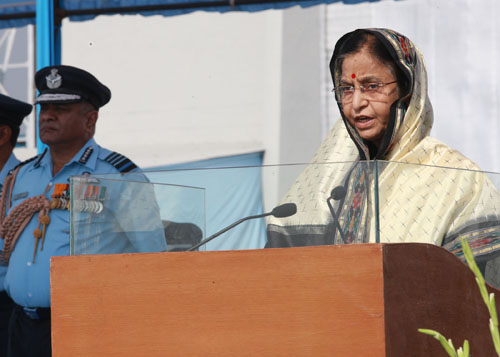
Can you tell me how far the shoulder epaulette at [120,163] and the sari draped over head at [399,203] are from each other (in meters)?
1.45

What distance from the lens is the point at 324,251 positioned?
4.44 feet

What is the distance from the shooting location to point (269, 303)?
138 centimetres

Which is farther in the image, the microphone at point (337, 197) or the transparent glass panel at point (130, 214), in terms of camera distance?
the transparent glass panel at point (130, 214)

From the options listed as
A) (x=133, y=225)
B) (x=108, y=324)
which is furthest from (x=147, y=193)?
(x=108, y=324)

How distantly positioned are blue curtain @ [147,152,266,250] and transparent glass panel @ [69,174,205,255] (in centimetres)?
2

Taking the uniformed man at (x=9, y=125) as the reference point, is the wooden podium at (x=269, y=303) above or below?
below

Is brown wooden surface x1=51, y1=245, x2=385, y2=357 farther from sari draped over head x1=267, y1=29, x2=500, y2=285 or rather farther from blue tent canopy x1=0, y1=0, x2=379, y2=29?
blue tent canopy x1=0, y1=0, x2=379, y2=29

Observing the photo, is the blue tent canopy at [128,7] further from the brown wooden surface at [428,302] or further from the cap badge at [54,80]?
the brown wooden surface at [428,302]

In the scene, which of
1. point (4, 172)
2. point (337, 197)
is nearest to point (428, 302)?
point (337, 197)

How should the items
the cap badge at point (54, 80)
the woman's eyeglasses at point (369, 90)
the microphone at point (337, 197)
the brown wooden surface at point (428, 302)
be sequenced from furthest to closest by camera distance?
the cap badge at point (54, 80)
the woman's eyeglasses at point (369, 90)
the microphone at point (337, 197)
the brown wooden surface at point (428, 302)

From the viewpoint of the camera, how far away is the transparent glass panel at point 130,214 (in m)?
1.66

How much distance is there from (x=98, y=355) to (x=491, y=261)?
0.78 m

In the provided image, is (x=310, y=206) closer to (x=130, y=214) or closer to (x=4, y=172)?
(x=130, y=214)

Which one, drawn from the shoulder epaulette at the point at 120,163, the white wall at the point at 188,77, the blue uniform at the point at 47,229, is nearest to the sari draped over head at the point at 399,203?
the shoulder epaulette at the point at 120,163
